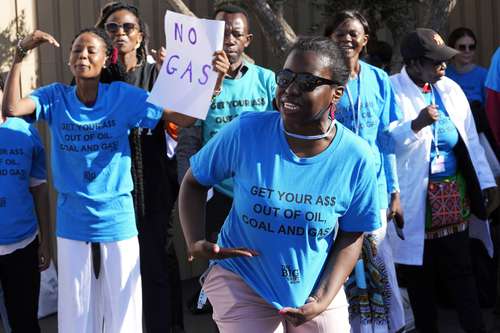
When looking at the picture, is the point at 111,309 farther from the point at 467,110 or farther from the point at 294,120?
the point at 467,110

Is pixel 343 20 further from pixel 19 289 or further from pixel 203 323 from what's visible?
pixel 203 323

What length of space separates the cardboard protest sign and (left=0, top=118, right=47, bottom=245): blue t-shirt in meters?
0.92

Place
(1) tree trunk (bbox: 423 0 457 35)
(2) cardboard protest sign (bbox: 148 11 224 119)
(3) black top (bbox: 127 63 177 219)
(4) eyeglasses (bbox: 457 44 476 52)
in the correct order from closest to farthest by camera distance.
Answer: (2) cardboard protest sign (bbox: 148 11 224 119) < (3) black top (bbox: 127 63 177 219) < (1) tree trunk (bbox: 423 0 457 35) < (4) eyeglasses (bbox: 457 44 476 52)

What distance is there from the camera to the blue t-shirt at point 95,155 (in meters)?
4.89

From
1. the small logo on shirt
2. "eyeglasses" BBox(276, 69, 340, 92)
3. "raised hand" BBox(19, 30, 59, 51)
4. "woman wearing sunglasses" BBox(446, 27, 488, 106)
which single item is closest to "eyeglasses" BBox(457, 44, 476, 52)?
"woman wearing sunglasses" BBox(446, 27, 488, 106)

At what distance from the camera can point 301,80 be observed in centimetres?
334

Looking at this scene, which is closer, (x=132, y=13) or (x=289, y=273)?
(x=289, y=273)

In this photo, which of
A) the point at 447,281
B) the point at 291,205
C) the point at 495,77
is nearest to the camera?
the point at 291,205

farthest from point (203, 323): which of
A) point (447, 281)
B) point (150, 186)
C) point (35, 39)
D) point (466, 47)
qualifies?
point (466, 47)

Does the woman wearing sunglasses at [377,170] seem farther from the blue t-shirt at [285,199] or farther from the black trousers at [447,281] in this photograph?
the blue t-shirt at [285,199]

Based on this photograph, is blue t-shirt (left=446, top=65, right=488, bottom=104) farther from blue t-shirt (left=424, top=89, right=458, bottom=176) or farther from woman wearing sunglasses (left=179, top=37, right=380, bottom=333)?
woman wearing sunglasses (left=179, top=37, right=380, bottom=333)

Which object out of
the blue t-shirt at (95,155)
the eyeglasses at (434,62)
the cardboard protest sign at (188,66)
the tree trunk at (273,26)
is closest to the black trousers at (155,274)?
the blue t-shirt at (95,155)

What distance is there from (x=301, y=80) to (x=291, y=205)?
0.44 meters

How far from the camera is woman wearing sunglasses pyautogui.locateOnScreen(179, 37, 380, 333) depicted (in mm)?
3354
